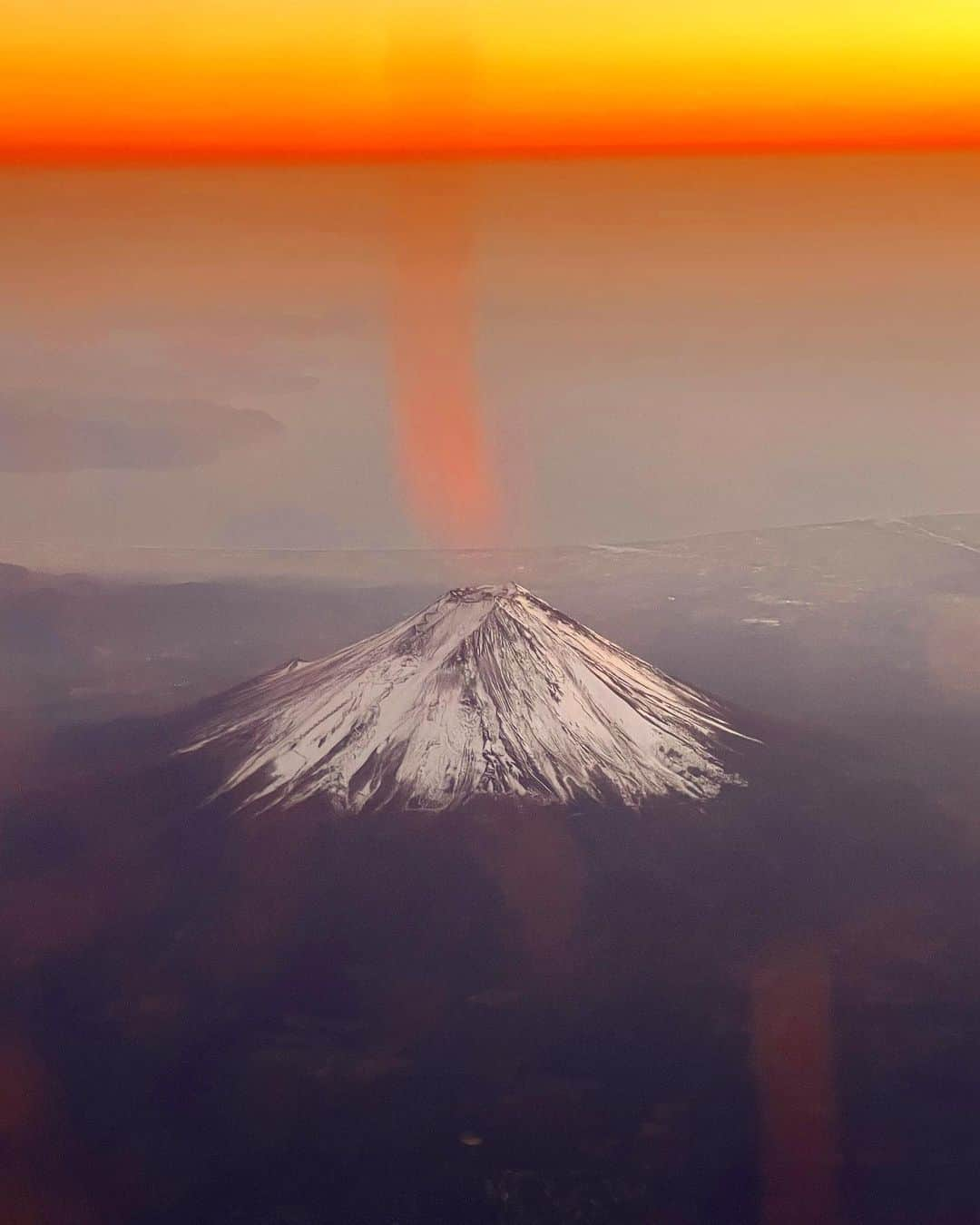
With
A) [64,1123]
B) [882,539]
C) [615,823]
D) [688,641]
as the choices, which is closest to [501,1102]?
[64,1123]

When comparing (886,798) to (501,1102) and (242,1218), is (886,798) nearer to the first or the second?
(501,1102)

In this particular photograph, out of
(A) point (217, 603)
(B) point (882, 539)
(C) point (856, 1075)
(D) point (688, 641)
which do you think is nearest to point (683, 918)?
(C) point (856, 1075)

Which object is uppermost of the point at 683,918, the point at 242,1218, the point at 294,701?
the point at 294,701

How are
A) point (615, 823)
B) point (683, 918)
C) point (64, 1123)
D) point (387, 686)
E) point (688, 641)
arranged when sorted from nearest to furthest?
1. point (64, 1123)
2. point (683, 918)
3. point (615, 823)
4. point (387, 686)
5. point (688, 641)

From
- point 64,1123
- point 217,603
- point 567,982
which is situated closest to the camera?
point 64,1123

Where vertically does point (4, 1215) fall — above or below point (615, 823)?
below

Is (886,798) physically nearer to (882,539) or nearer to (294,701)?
(294,701)

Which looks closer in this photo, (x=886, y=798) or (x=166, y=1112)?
(x=166, y=1112)
